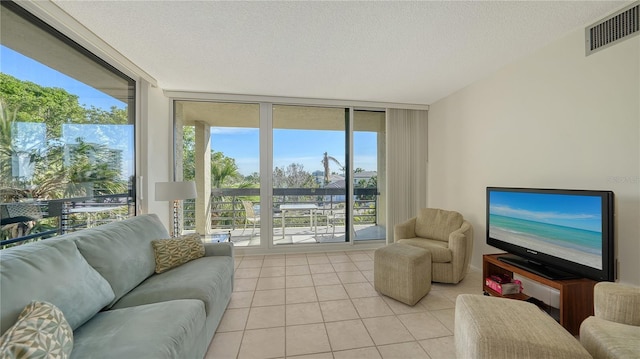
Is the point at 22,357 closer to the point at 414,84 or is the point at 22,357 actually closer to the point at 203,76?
the point at 203,76

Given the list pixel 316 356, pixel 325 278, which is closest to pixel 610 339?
pixel 316 356

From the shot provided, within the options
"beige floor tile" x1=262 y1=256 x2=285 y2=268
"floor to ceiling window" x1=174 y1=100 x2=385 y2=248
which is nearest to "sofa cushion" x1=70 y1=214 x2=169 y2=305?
"beige floor tile" x1=262 y1=256 x2=285 y2=268

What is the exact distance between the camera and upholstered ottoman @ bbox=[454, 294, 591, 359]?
1108mm

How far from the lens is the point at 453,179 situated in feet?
11.3

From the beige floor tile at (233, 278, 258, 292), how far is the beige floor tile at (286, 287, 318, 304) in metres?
0.44

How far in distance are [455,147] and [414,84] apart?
111 cm

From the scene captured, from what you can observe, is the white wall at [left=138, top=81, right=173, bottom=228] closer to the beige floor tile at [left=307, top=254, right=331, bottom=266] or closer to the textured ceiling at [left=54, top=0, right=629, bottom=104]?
the textured ceiling at [left=54, top=0, right=629, bottom=104]

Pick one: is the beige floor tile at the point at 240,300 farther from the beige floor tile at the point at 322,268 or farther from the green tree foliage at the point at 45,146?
the green tree foliage at the point at 45,146

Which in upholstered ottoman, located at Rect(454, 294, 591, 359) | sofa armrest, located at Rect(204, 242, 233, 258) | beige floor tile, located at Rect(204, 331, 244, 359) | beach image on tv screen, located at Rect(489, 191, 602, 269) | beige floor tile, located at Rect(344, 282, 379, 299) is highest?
beach image on tv screen, located at Rect(489, 191, 602, 269)

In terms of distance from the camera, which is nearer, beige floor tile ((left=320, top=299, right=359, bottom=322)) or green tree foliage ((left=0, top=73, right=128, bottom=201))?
green tree foliage ((left=0, top=73, right=128, bottom=201))

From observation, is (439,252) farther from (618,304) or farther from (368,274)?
(618,304)

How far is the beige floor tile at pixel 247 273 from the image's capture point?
2938 millimetres

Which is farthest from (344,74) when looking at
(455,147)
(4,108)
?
(4,108)

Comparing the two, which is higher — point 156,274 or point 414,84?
point 414,84
